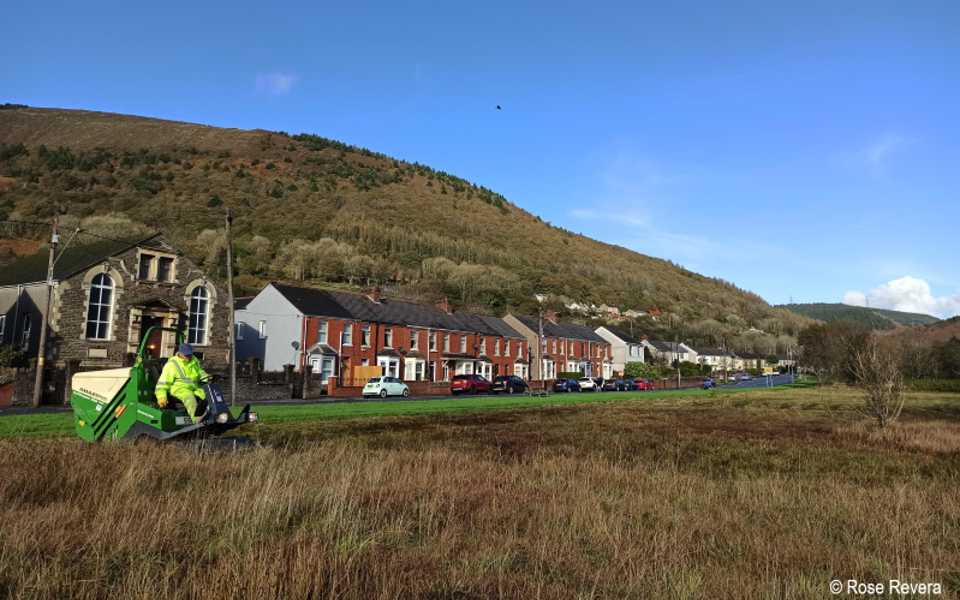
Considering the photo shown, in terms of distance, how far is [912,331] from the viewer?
8000 centimetres

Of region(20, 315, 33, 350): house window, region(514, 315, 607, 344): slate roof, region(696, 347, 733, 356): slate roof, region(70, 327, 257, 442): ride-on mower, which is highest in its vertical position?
region(514, 315, 607, 344): slate roof

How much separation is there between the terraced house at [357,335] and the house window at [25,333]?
16705 mm

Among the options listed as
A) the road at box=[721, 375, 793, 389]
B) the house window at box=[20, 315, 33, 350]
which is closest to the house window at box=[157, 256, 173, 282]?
the house window at box=[20, 315, 33, 350]

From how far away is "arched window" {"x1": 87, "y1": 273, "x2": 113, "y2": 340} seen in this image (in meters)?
37.1

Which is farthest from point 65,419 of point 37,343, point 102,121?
point 102,121

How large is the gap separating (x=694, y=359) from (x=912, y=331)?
49.7 metres

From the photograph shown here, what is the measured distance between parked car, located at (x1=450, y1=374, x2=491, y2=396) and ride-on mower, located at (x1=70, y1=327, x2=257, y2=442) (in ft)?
132

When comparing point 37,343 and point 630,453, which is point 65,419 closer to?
point 630,453

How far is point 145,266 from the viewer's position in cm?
4022

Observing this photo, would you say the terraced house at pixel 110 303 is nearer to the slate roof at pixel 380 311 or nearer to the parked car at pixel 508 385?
the slate roof at pixel 380 311

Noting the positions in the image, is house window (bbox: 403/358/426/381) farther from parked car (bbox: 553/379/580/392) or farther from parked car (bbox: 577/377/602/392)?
parked car (bbox: 577/377/602/392)

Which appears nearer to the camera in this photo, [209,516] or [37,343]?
[209,516]

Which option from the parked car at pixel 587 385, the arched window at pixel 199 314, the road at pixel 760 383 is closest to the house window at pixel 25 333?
the arched window at pixel 199 314

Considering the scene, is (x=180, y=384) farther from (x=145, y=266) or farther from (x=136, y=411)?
(x=145, y=266)
